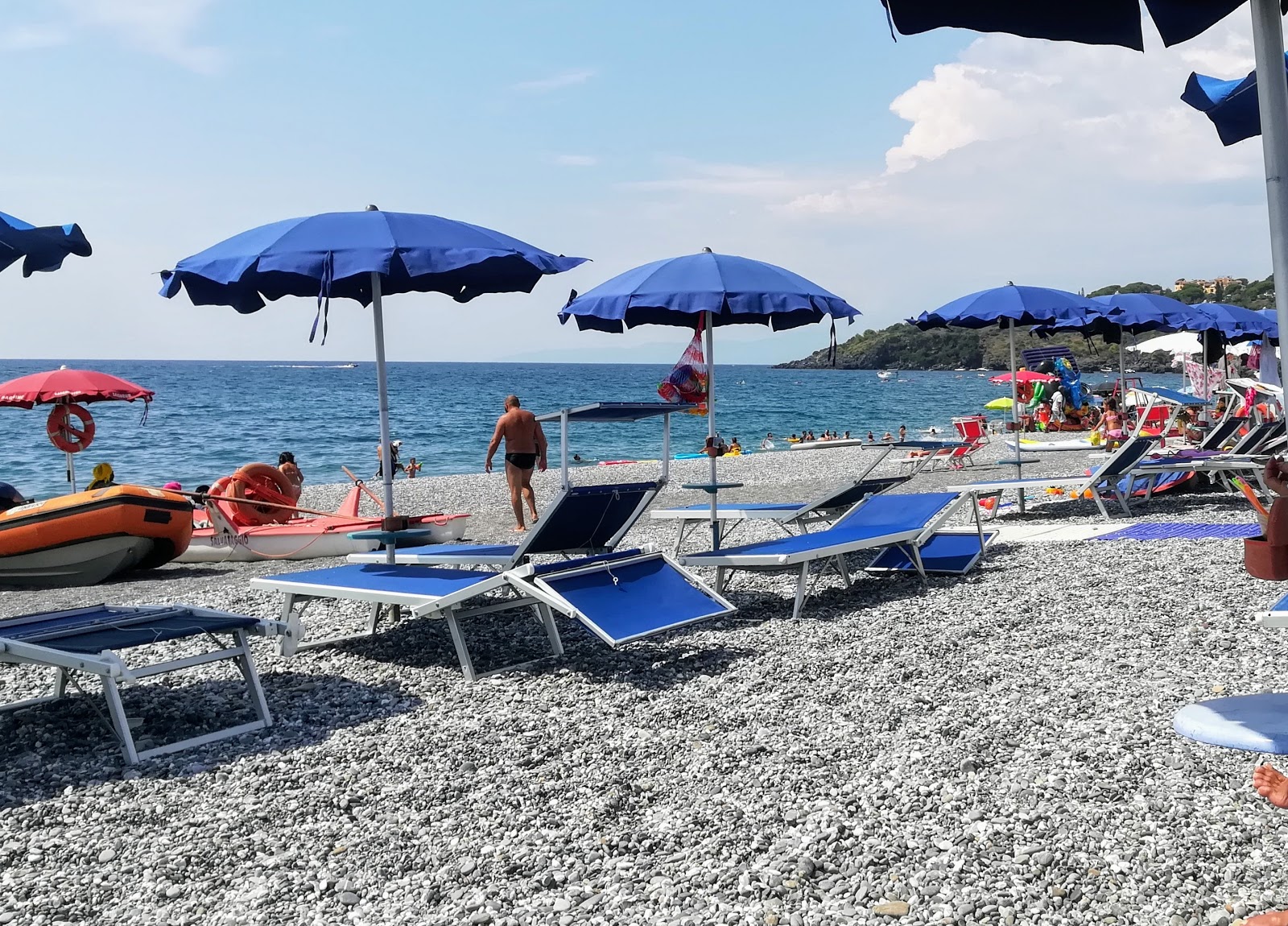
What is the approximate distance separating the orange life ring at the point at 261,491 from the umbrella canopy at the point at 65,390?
144cm

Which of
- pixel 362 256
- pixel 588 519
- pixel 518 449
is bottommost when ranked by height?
pixel 588 519

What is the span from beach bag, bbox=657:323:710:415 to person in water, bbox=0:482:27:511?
20.9ft

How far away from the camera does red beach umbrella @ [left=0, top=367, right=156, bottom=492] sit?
452 inches

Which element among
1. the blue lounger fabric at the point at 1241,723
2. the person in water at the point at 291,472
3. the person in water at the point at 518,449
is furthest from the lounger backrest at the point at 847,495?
the person in water at the point at 291,472

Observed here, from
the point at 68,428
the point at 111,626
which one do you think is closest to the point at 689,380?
the point at 111,626

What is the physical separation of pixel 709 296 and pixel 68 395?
25.7 ft

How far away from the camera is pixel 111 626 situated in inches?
174

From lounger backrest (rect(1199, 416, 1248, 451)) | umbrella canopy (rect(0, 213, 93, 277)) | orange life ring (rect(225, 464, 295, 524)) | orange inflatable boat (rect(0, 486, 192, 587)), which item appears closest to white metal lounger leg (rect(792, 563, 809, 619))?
umbrella canopy (rect(0, 213, 93, 277))

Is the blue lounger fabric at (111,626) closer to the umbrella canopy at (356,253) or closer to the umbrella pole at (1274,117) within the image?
the umbrella canopy at (356,253)

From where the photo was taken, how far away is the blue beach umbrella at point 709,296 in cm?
738

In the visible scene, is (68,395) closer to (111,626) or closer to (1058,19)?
(111,626)

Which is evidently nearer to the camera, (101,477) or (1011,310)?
(101,477)

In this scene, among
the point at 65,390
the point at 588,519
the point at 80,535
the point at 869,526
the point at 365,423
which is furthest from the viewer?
the point at 365,423

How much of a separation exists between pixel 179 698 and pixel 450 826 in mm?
2134
